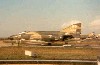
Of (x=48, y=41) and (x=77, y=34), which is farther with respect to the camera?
(x=77, y=34)

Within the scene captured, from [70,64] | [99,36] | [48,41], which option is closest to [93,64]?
[70,64]

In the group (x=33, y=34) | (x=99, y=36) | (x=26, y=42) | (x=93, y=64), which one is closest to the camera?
(x=93, y=64)

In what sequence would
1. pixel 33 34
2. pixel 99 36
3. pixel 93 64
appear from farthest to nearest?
pixel 99 36 → pixel 33 34 → pixel 93 64

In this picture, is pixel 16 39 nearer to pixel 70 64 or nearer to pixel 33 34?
pixel 33 34

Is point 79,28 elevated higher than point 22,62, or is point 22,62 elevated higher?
point 79,28

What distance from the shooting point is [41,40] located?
42812mm

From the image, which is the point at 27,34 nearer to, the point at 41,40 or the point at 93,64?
the point at 41,40

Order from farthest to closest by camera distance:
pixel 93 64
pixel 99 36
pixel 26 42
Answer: pixel 99 36, pixel 26 42, pixel 93 64

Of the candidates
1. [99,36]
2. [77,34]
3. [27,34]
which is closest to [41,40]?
[27,34]

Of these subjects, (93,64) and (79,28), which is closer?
(93,64)

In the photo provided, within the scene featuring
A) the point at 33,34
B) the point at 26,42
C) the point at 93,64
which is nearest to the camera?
the point at 93,64

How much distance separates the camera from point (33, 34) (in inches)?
1770

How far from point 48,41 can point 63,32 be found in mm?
4870

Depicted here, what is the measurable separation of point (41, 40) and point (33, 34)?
10.1ft
